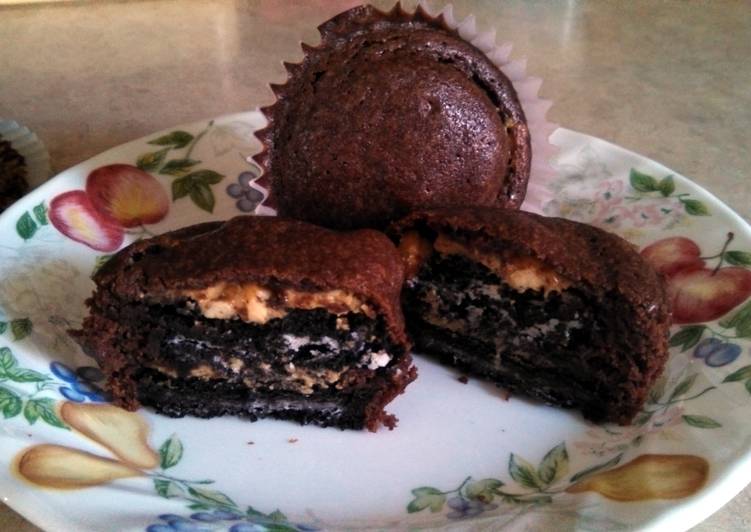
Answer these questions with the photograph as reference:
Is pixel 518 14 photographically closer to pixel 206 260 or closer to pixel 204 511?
pixel 206 260

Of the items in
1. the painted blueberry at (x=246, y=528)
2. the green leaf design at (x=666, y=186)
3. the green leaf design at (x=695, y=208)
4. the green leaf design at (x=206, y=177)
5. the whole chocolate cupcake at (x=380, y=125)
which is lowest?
the painted blueberry at (x=246, y=528)

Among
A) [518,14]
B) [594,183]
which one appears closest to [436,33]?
[594,183]

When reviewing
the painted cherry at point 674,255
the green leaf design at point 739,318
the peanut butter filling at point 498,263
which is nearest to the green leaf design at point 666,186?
the painted cherry at point 674,255

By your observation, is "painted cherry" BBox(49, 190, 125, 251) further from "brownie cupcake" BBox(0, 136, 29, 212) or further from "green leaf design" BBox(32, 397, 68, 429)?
"green leaf design" BBox(32, 397, 68, 429)

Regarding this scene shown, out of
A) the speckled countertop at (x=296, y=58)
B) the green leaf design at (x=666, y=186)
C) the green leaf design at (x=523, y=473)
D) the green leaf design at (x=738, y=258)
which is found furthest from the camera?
the speckled countertop at (x=296, y=58)

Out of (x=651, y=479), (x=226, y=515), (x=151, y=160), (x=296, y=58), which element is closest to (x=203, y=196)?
(x=151, y=160)

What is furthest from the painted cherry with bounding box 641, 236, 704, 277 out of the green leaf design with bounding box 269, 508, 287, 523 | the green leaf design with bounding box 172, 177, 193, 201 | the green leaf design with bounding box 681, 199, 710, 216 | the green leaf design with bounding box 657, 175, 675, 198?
the green leaf design with bounding box 172, 177, 193, 201

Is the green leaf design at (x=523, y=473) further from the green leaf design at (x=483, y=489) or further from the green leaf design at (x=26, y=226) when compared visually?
the green leaf design at (x=26, y=226)

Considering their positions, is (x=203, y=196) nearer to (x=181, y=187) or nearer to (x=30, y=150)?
(x=181, y=187)

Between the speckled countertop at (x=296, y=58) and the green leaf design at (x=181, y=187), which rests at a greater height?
the speckled countertop at (x=296, y=58)
